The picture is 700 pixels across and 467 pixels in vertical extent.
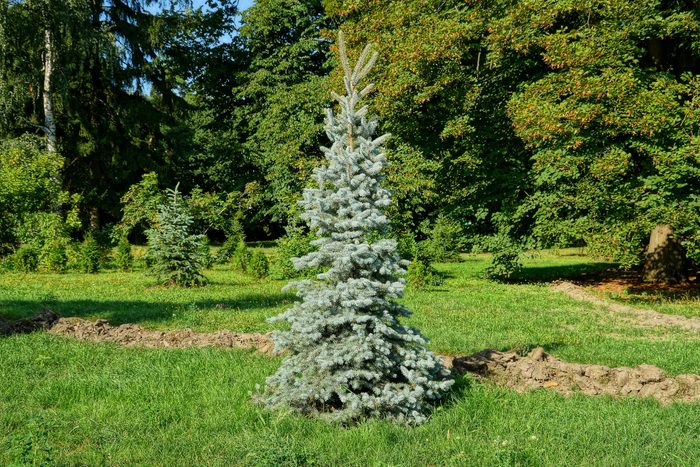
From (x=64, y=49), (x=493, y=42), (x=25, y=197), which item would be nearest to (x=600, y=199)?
(x=493, y=42)

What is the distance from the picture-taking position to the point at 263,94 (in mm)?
33156

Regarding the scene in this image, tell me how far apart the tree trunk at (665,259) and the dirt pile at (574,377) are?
39.6ft

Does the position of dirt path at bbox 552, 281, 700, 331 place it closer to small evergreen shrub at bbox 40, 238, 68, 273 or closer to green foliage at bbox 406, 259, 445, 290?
green foliage at bbox 406, 259, 445, 290

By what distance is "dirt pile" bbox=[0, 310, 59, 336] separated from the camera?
918 cm

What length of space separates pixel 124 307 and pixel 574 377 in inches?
347

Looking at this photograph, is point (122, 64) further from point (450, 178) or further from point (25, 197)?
point (450, 178)

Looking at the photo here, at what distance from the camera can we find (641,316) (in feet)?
39.0

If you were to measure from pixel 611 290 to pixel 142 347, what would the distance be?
12.5 meters

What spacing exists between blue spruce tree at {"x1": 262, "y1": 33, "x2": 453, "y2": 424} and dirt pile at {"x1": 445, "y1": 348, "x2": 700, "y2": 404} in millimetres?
1180

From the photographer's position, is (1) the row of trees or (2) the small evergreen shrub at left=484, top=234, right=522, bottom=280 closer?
(1) the row of trees

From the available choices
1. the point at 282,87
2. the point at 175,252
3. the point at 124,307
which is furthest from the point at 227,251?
the point at 124,307

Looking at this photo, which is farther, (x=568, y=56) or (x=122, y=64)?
(x=122, y=64)

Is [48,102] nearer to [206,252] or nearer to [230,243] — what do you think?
[230,243]

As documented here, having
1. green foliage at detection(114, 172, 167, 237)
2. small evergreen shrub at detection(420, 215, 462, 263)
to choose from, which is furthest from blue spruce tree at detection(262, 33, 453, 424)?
green foliage at detection(114, 172, 167, 237)
